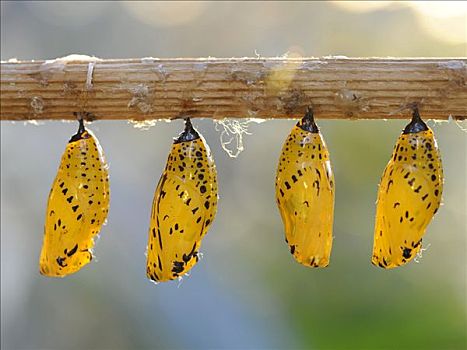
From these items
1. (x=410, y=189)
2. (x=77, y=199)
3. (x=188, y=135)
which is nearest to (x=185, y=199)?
(x=188, y=135)

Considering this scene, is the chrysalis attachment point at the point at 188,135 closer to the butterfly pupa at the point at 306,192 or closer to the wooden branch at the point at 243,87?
the wooden branch at the point at 243,87

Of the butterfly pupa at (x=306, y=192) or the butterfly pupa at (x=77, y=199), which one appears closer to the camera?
the butterfly pupa at (x=306, y=192)

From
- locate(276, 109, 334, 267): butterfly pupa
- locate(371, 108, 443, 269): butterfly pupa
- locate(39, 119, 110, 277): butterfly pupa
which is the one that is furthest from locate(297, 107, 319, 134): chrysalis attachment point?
locate(39, 119, 110, 277): butterfly pupa

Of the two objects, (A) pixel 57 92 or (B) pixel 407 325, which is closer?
(A) pixel 57 92

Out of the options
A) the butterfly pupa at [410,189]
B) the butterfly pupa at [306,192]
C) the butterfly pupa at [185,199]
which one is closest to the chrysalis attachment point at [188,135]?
the butterfly pupa at [185,199]

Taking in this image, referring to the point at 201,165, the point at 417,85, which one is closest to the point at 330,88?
the point at 417,85

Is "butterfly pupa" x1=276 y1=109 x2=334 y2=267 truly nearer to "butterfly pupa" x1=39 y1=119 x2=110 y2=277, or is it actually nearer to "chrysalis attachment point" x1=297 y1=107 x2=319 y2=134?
"chrysalis attachment point" x1=297 y1=107 x2=319 y2=134

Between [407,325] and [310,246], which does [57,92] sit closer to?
[310,246]
